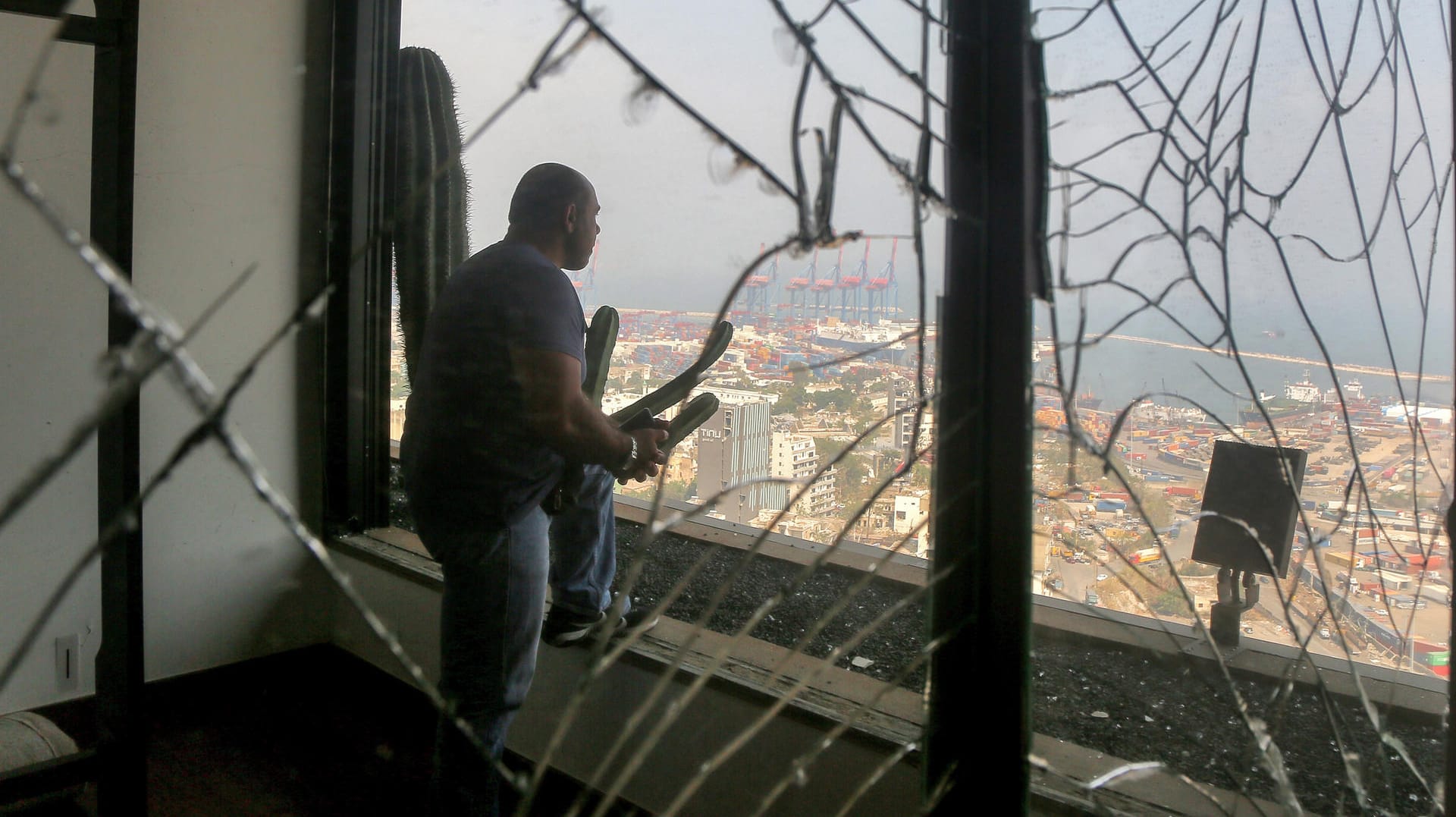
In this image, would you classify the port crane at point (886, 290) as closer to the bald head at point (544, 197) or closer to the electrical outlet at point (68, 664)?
the bald head at point (544, 197)

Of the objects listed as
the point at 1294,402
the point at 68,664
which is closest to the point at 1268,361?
the point at 1294,402

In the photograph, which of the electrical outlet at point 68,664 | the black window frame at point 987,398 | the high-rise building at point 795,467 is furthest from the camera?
the electrical outlet at point 68,664

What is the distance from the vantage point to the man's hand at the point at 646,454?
962mm

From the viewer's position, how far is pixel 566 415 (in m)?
0.86

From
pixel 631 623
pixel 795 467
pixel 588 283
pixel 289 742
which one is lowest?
pixel 289 742

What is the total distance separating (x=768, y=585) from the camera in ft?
4.25

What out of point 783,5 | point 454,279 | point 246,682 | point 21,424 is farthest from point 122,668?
point 783,5

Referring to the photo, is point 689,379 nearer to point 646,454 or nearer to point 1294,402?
point 646,454

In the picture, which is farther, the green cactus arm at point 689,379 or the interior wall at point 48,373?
the interior wall at point 48,373

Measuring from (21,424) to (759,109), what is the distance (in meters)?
1.31

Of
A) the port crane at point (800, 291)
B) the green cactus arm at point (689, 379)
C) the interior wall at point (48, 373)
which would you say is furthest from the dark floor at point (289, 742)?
the port crane at point (800, 291)

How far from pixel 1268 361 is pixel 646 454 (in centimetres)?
64

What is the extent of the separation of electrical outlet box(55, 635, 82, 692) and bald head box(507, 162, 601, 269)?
3.22ft

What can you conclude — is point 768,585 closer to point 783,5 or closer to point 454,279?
point 454,279
